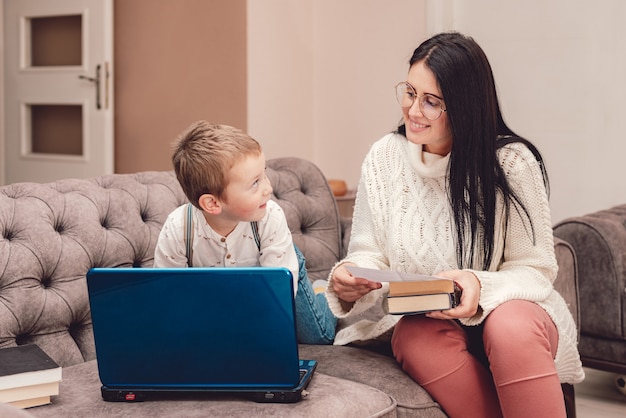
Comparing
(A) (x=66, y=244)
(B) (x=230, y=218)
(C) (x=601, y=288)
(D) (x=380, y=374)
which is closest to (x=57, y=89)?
(A) (x=66, y=244)

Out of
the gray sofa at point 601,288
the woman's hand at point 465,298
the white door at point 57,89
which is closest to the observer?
the woman's hand at point 465,298

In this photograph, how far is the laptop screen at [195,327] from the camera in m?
1.48

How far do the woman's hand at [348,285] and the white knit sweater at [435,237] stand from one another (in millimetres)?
45

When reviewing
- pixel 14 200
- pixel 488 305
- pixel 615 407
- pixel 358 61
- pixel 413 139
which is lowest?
pixel 615 407

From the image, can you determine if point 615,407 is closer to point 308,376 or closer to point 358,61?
point 308,376

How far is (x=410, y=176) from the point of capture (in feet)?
6.78

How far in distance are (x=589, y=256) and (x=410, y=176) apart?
107 cm

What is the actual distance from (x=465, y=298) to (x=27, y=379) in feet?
2.85

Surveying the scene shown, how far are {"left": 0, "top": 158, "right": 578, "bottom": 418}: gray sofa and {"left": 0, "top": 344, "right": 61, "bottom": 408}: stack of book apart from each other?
0.03 m

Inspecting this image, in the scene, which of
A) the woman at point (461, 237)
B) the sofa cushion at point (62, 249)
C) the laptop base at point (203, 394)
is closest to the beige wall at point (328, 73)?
the sofa cushion at point (62, 249)

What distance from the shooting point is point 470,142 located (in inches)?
76.1

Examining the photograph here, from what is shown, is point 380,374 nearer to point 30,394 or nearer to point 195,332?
Answer: point 195,332

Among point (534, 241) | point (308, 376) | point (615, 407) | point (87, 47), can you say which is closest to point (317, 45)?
point (87, 47)

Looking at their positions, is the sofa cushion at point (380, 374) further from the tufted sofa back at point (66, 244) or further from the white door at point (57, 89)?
the white door at point (57, 89)
